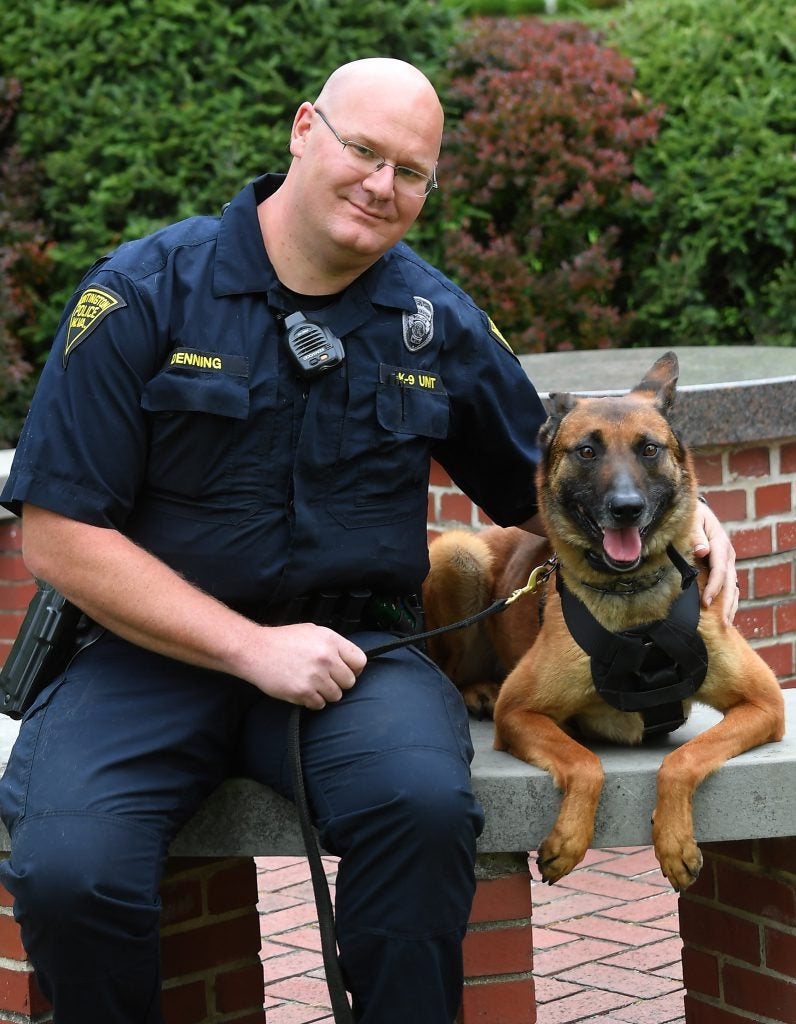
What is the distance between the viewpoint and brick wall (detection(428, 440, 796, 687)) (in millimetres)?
4668

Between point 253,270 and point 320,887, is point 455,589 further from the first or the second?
point 320,887

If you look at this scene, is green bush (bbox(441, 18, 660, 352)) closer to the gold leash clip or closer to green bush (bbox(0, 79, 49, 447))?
green bush (bbox(0, 79, 49, 447))

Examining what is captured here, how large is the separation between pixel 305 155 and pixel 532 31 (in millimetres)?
5022

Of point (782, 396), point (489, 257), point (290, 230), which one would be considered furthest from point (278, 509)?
point (489, 257)

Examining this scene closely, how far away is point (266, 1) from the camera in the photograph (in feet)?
23.6

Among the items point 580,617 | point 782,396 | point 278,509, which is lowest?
point 580,617

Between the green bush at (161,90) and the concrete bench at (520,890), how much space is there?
4387 millimetres

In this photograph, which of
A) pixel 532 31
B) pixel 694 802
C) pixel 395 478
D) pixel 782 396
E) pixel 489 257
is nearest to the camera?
pixel 694 802

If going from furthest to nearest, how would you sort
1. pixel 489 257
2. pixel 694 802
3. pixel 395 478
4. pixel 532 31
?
pixel 532 31 → pixel 489 257 → pixel 395 478 → pixel 694 802

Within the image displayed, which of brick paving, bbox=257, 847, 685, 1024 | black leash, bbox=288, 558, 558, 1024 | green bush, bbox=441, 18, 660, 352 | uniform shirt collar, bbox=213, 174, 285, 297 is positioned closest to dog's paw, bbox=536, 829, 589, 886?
black leash, bbox=288, 558, 558, 1024

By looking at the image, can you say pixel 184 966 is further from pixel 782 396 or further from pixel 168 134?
pixel 168 134

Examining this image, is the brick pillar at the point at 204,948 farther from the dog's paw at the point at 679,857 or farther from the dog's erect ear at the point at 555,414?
the dog's erect ear at the point at 555,414

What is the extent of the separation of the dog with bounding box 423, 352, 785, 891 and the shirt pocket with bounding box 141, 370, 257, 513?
708 millimetres

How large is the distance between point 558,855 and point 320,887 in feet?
1.63
